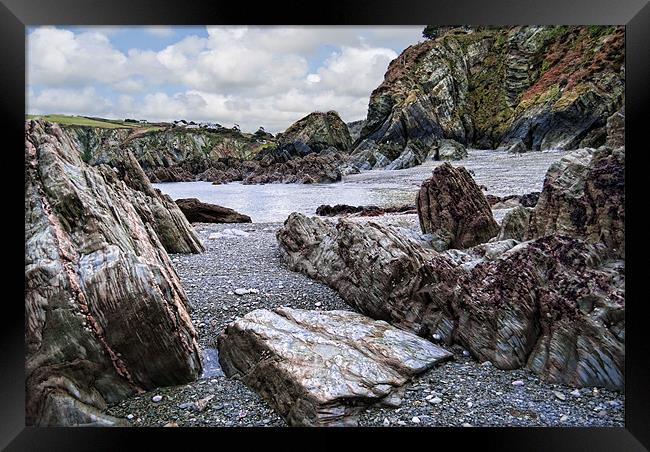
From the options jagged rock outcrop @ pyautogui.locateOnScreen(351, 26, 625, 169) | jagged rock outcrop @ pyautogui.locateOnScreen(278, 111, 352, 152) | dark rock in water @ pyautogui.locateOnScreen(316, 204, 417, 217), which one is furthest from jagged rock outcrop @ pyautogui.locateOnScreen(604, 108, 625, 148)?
jagged rock outcrop @ pyautogui.locateOnScreen(278, 111, 352, 152)

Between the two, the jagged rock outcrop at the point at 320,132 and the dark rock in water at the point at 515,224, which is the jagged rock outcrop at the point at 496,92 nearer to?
the jagged rock outcrop at the point at 320,132

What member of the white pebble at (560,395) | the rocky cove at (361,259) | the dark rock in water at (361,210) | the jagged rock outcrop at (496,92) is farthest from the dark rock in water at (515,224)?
the white pebble at (560,395)

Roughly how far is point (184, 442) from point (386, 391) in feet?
6.18

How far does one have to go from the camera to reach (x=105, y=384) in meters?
3.87

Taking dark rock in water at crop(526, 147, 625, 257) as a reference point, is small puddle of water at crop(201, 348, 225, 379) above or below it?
below

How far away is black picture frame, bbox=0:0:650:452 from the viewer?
3.90 meters

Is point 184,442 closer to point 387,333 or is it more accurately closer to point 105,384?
point 105,384

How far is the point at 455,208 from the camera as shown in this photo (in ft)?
15.9

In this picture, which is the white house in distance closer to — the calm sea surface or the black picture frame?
the calm sea surface

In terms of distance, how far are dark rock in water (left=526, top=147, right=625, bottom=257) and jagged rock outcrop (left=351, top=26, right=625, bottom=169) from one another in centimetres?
28

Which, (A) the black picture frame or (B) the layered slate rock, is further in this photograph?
(A) the black picture frame

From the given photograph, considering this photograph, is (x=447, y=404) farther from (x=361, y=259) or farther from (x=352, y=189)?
(x=352, y=189)
